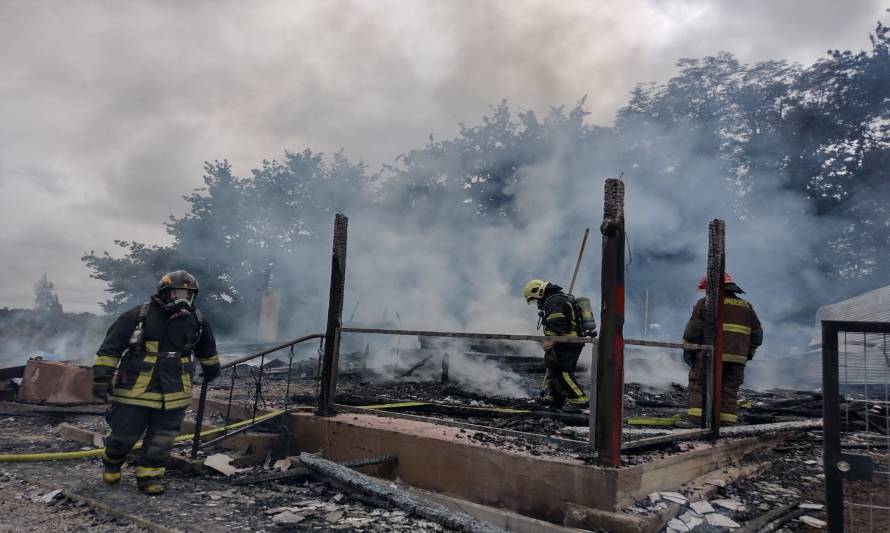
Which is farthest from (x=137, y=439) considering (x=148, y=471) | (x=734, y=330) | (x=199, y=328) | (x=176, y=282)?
(x=734, y=330)

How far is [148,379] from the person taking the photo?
4.19 meters

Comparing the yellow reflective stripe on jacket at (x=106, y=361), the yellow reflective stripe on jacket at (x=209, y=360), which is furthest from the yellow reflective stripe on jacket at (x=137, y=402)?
the yellow reflective stripe on jacket at (x=209, y=360)

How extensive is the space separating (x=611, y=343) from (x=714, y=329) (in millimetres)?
1795

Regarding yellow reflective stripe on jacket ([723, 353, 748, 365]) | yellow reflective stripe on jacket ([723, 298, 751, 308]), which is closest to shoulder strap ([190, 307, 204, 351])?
yellow reflective stripe on jacket ([723, 353, 748, 365])

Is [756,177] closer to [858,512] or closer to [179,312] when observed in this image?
[858,512]

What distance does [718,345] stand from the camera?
4594 millimetres

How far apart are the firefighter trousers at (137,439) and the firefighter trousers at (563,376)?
380cm

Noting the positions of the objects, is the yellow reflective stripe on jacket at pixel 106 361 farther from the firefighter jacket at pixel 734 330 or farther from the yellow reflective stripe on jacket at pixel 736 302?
the yellow reflective stripe on jacket at pixel 736 302

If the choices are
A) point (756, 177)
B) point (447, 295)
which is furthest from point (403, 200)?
point (756, 177)

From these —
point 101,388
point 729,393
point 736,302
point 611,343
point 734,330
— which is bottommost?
point 101,388

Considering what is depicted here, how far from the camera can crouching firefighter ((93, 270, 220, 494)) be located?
4113 mm

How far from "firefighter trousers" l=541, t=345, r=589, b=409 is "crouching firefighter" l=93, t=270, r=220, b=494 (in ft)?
12.1

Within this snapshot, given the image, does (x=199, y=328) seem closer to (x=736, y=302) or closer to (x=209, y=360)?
(x=209, y=360)

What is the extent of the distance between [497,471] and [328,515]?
4.01 ft
